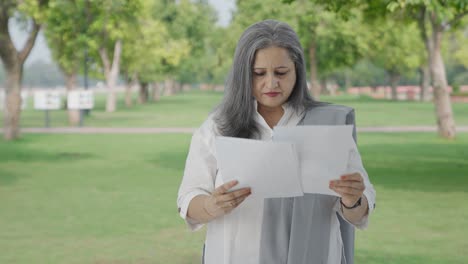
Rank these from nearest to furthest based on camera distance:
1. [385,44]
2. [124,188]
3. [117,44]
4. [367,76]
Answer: [124,188], [117,44], [385,44], [367,76]

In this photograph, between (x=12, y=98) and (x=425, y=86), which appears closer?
(x=12, y=98)

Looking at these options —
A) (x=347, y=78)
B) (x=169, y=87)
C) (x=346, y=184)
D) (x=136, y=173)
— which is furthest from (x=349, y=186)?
(x=347, y=78)

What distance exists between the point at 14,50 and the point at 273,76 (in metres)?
20.8

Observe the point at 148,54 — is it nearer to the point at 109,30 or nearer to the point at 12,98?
the point at 109,30

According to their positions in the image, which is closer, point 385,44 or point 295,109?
point 295,109

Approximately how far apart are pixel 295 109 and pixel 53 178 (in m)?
11.7

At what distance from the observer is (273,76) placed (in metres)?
3.12

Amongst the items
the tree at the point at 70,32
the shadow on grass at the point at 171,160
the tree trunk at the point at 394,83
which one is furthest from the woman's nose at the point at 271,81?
the tree trunk at the point at 394,83

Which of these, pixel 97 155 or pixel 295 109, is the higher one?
pixel 295 109

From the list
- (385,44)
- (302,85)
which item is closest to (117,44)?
(385,44)

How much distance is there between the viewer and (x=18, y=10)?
74.7 ft

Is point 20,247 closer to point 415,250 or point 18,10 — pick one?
point 415,250

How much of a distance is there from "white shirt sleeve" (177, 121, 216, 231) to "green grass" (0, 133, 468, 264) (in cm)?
462

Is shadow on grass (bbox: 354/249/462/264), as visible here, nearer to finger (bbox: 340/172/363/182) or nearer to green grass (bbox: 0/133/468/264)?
green grass (bbox: 0/133/468/264)
